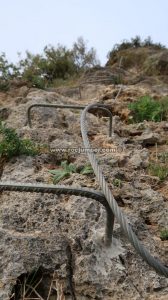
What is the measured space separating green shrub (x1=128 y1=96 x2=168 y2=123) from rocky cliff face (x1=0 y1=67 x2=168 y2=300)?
1.22 m

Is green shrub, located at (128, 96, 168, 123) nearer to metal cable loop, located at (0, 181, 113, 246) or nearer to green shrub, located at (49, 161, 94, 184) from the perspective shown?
green shrub, located at (49, 161, 94, 184)

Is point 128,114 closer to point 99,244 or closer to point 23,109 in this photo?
point 23,109

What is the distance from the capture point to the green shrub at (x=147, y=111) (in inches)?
250

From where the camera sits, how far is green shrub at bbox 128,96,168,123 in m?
6.36

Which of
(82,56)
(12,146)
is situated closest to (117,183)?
(12,146)

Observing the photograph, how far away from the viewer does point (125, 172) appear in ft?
13.7

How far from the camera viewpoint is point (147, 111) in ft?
21.1

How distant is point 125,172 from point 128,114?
2.45 m

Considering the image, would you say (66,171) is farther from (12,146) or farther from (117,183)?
(12,146)

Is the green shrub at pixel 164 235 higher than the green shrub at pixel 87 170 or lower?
lower

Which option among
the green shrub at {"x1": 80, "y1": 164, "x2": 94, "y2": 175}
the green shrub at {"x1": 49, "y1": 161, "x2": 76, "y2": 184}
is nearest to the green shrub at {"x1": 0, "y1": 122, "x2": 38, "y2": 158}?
the green shrub at {"x1": 49, "y1": 161, "x2": 76, "y2": 184}

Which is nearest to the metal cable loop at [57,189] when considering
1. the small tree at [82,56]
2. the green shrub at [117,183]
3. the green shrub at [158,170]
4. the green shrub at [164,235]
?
the green shrub at [164,235]

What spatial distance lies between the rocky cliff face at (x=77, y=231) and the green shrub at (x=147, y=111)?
1.22 meters

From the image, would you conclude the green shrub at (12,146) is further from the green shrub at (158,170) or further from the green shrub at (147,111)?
the green shrub at (147,111)
